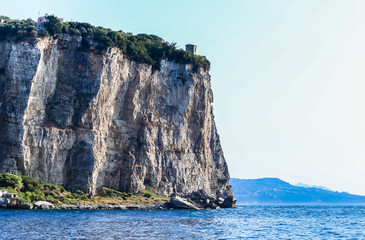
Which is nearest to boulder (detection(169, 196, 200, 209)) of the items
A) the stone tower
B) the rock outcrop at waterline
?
the rock outcrop at waterline

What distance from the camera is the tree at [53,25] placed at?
73000 mm

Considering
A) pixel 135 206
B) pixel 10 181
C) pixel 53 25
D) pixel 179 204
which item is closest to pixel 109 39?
pixel 53 25

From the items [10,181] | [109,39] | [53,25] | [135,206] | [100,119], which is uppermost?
[109,39]

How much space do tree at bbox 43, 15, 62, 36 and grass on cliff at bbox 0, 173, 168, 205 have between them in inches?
935

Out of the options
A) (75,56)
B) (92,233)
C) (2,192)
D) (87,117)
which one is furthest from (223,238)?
(75,56)

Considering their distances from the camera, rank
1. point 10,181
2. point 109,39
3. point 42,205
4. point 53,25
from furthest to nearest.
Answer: point 109,39, point 53,25, point 10,181, point 42,205

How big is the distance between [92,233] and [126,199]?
39386 millimetres

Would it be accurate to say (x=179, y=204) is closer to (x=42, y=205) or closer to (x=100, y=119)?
(x=100, y=119)

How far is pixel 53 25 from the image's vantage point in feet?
241

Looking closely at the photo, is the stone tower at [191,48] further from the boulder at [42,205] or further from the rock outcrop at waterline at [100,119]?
the boulder at [42,205]

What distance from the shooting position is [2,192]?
54.9 meters

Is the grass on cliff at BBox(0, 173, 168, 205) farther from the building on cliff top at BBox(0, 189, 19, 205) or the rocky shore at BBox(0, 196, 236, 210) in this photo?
the rocky shore at BBox(0, 196, 236, 210)

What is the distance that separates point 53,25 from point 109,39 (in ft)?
31.5

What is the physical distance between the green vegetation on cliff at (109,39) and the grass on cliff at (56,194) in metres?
21.8
